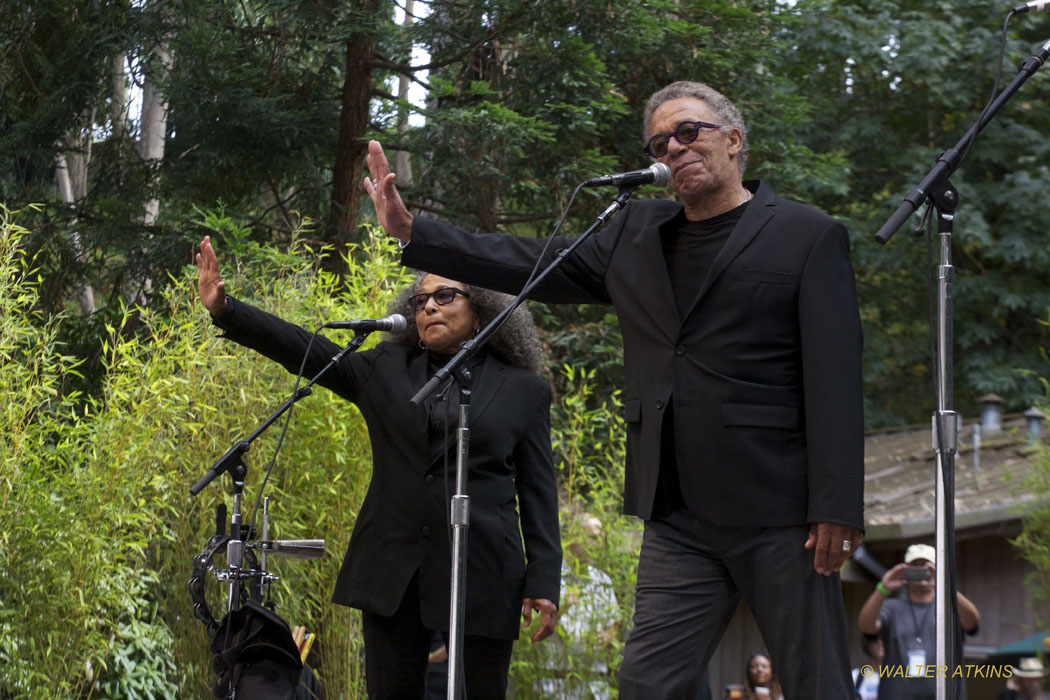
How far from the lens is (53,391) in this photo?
424cm

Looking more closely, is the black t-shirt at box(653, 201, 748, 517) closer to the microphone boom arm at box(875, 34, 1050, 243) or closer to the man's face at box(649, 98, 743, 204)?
the man's face at box(649, 98, 743, 204)

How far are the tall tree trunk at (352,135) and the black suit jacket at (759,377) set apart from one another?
574 centimetres

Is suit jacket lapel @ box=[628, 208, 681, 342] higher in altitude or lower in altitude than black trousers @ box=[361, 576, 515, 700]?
higher

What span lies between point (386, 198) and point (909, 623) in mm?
3479

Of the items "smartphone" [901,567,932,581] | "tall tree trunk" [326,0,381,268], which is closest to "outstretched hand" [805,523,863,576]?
"smartphone" [901,567,932,581]

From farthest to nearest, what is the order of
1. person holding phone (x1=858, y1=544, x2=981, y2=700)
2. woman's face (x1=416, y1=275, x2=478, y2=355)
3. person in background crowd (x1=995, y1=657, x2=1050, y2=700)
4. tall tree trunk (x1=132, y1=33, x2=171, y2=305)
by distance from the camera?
tall tree trunk (x1=132, y1=33, x2=171, y2=305) < person in background crowd (x1=995, y1=657, x2=1050, y2=700) < person holding phone (x1=858, y1=544, x2=981, y2=700) < woman's face (x1=416, y1=275, x2=478, y2=355)

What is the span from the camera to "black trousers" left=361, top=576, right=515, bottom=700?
122 inches

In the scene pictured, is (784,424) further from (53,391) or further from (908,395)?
(908,395)

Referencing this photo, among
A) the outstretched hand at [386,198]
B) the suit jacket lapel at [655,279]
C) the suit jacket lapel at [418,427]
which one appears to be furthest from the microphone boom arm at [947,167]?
the suit jacket lapel at [418,427]

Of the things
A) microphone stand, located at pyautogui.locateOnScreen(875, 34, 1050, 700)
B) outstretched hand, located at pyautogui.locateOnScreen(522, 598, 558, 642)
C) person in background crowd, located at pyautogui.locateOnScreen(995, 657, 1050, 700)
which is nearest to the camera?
microphone stand, located at pyautogui.locateOnScreen(875, 34, 1050, 700)

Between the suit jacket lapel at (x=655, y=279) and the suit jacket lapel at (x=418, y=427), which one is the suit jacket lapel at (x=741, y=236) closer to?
the suit jacket lapel at (x=655, y=279)

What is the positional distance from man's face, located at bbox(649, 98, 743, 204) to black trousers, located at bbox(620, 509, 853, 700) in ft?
2.30

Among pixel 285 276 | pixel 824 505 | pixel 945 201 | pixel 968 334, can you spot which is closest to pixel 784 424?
pixel 824 505

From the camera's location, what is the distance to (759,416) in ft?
7.86
